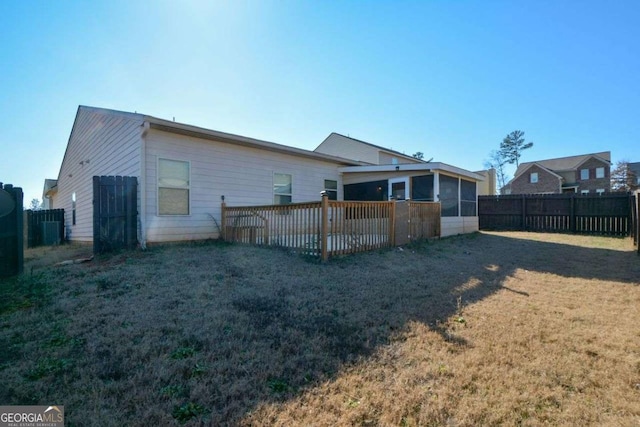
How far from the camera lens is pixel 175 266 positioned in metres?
5.41

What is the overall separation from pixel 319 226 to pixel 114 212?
5.01 m

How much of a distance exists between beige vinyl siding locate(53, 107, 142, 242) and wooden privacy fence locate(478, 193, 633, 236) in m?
16.7

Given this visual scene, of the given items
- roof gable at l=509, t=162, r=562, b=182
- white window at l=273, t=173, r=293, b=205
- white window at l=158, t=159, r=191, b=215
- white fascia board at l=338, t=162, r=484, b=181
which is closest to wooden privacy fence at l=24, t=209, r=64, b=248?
white window at l=158, t=159, r=191, b=215

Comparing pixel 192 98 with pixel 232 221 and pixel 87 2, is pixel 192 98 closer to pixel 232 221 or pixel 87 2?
pixel 87 2

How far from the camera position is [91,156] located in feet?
36.7

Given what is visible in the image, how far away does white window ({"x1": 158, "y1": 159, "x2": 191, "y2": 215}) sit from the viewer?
7575 millimetres

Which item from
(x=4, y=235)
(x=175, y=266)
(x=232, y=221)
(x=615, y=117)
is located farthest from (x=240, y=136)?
(x=615, y=117)

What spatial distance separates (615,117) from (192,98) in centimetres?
2275

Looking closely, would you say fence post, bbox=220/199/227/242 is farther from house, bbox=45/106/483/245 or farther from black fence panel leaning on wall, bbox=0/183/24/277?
black fence panel leaning on wall, bbox=0/183/24/277

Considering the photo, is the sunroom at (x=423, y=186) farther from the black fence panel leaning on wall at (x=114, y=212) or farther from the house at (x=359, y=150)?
the black fence panel leaning on wall at (x=114, y=212)

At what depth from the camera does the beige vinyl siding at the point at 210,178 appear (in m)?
7.40

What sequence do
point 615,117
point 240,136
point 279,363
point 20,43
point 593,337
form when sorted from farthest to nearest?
point 615,117, point 240,136, point 20,43, point 593,337, point 279,363
